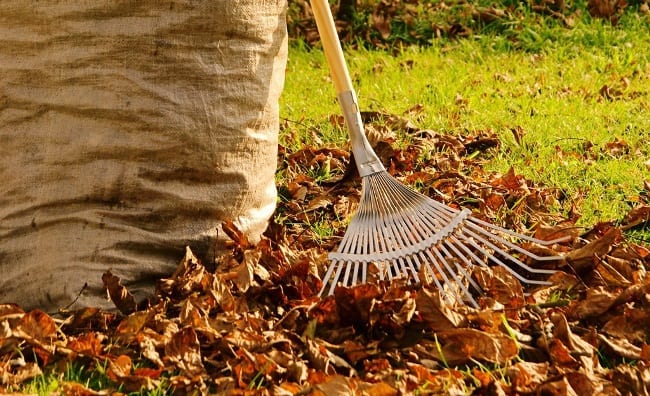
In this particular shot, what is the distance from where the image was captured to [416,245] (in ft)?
8.74

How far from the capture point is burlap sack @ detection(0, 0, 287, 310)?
253cm

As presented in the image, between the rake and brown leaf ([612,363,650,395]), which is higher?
brown leaf ([612,363,650,395])

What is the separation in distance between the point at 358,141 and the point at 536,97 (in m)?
1.88

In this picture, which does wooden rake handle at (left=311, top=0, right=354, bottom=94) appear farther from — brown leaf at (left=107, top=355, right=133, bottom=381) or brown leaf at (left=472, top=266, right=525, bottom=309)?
brown leaf at (left=107, top=355, right=133, bottom=381)

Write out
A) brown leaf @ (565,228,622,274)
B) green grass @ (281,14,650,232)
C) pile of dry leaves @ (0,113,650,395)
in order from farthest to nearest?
green grass @ (281,14,650,232) < brown leaf @ (565,228,622,274) < pile of dry leaves @ (0,113,650,395)

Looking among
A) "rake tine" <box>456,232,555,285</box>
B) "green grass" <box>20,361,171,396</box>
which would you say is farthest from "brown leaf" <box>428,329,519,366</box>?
"green grass" <box>20,361,171,396</box>

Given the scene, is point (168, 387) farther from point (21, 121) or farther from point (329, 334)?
point (21, 121)

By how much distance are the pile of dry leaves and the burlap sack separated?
0.11 meters

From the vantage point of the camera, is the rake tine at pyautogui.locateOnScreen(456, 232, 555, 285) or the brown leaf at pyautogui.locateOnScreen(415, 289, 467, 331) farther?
the rake tine at pyautogui.locateOnScreen(456, 232, 555, 285)

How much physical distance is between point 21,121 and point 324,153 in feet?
4.72

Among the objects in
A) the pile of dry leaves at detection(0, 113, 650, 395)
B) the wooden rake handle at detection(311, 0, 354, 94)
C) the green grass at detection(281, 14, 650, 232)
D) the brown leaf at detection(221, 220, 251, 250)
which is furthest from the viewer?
the green grass at detection(281, 14, 650, 232)

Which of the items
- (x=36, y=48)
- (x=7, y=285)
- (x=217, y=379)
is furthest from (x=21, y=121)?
(x=217, y=379)

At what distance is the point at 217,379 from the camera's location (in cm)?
213

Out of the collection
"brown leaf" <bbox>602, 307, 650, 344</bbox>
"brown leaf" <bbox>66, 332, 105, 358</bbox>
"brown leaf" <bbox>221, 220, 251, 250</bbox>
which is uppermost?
"brown leaf" <bbox>602, 307, 650, 344</bbox>
